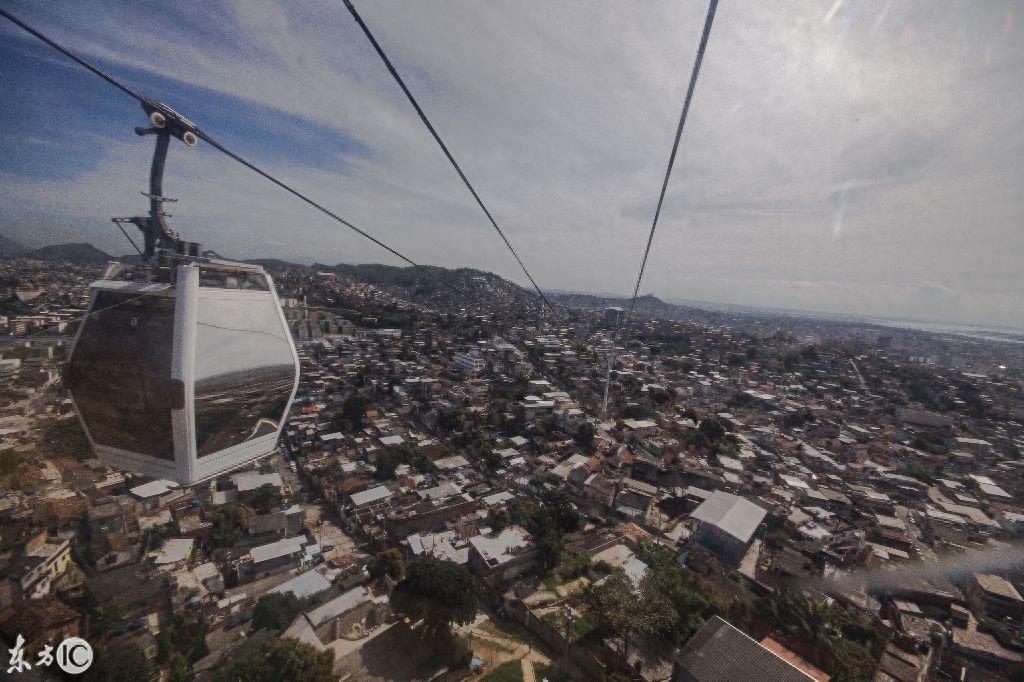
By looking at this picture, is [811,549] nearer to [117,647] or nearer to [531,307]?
[117,647]

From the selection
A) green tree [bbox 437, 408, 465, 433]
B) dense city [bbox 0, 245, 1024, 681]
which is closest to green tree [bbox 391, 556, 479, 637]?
dense city [bbox 0, 245, 1024, 681]

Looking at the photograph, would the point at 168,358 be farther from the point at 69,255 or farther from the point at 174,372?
the point at 69,255

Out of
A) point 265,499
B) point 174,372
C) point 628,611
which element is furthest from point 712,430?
point 174,372

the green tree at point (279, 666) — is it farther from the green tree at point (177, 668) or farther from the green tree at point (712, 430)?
the green tree at point (712, 430)

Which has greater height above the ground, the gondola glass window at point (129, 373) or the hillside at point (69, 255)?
the gondola glass window at point (129, 373)

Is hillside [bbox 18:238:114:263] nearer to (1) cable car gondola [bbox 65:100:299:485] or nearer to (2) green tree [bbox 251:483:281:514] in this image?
(2) green tree [bbox 251:483:281:514]

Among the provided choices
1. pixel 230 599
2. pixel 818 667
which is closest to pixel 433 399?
pixel 230 599

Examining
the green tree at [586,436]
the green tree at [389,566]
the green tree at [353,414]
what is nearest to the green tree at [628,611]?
the green tree at [389,566]
